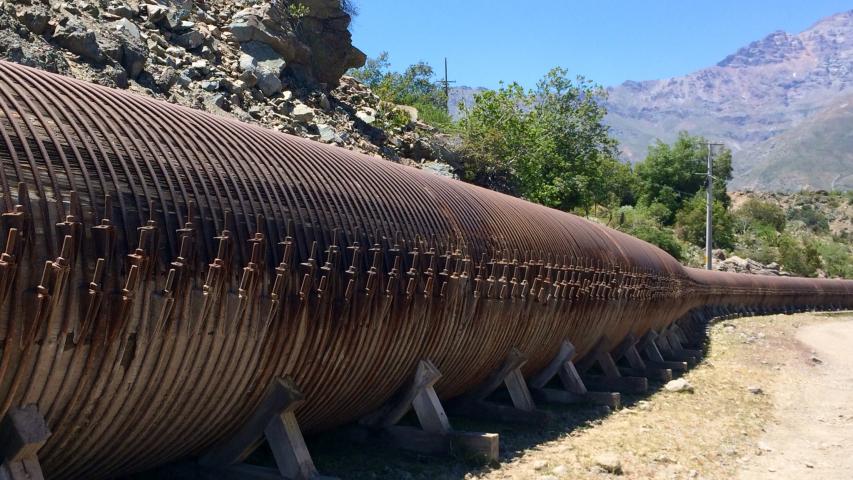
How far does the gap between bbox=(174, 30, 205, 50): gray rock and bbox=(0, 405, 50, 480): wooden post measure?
1593 cm

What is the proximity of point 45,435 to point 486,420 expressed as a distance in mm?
5795

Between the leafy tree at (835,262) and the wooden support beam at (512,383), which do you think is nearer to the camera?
the wooden support beam at (512,383)

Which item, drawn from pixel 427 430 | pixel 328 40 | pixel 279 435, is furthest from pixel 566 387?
pixel 328 40

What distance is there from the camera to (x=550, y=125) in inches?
1510

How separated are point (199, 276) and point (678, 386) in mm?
9140

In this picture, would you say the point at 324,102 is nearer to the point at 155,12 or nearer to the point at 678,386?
the point at 155,12

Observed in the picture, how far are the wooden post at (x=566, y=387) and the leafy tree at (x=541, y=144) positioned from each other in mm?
16221

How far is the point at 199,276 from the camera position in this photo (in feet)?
15.3

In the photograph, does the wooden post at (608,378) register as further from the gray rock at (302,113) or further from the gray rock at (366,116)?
the gray rock at (366,116)

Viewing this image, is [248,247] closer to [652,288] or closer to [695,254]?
[652,288]

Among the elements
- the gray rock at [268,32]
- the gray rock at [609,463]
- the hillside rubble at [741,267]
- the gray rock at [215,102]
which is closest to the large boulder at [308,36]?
the gray rock at [268,32]

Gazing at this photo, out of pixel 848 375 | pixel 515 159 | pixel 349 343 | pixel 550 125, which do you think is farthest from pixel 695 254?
pixel 349 343

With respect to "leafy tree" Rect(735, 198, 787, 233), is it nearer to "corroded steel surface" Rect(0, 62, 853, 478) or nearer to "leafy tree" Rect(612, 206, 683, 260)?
"leafy tree" Rect(612, 206, 683, 260)

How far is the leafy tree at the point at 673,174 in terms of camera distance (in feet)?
210
